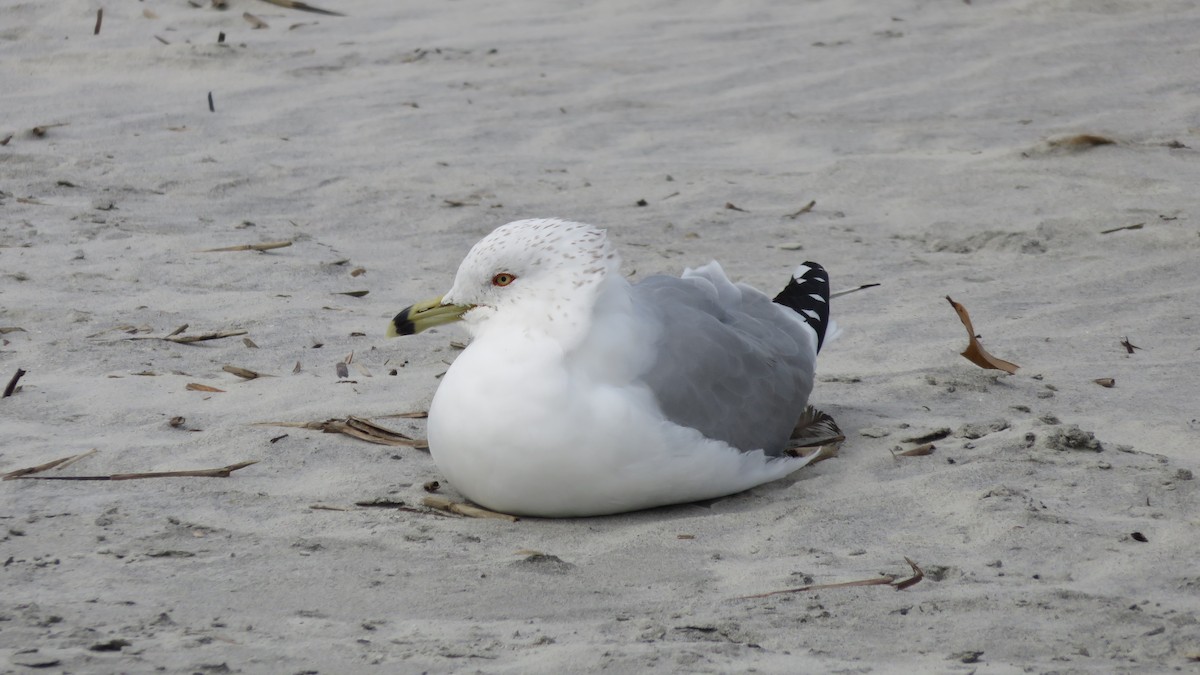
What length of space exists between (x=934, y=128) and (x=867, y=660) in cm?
561

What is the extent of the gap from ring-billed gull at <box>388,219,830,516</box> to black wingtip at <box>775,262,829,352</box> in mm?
582

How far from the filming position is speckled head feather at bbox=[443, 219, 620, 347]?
11.8 ft

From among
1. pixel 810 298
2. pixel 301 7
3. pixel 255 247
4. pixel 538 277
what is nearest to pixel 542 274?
pixel 538 277

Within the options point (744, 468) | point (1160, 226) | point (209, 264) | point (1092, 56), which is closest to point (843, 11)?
point (1092, 56)

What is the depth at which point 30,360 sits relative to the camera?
452 cm

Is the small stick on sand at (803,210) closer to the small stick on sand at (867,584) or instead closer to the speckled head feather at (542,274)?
the speckled head feather at (542,274)

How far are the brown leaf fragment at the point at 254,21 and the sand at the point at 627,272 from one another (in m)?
0.07

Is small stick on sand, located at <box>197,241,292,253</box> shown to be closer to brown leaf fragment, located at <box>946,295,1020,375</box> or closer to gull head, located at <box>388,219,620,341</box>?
gull head, located at <box>388,219,620,341</box>

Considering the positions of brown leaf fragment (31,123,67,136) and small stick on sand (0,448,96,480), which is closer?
small stick on sand (0,448,96,480)

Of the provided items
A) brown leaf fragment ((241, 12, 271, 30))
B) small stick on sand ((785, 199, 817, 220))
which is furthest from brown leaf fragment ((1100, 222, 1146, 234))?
brown leaf fragment ((241, 12, 271, 30))

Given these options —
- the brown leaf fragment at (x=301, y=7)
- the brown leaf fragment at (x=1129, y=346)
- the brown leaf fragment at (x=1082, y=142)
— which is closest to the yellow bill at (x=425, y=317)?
the brown leaf fragment at (x=1129, y=346)

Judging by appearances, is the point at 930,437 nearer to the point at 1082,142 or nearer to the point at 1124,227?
the point at 1124,227

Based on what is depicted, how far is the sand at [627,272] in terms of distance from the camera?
2881 mm

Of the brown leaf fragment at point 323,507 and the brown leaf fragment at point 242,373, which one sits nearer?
the brown leaf fragment at point 323,507
